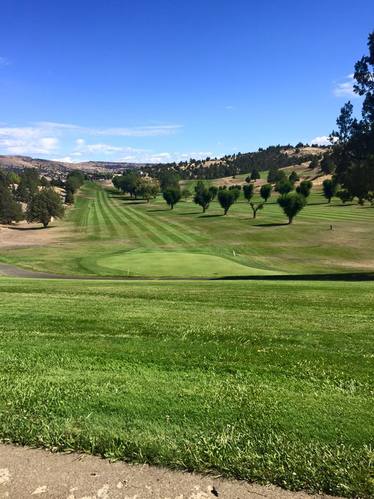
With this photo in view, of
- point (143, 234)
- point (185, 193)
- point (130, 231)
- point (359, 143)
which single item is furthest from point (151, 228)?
point (185, 193)

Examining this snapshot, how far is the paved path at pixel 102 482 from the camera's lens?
4348 mm

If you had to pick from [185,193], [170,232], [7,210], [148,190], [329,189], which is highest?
[329,189]

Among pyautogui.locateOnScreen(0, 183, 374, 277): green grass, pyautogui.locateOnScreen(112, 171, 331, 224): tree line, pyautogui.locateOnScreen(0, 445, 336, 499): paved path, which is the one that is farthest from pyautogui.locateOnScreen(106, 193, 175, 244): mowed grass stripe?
pyautogui.locateOnScreen(0, 445, 336, 499): paved path

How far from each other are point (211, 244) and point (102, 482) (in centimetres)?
6810

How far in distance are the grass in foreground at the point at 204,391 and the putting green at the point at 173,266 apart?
95.6ft

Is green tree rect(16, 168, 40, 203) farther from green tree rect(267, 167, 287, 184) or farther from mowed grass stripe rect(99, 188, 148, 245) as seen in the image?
green tree rect(267, 167, 287, 184)

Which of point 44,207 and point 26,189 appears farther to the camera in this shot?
point 26,189

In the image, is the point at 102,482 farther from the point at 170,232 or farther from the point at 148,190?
the point at 148,190

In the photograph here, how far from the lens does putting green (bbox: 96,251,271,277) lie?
40531 millimetres

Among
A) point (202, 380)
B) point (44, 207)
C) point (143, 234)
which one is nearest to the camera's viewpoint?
point (202, 380)

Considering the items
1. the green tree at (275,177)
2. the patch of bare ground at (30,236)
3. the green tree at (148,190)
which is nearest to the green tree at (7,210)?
the patch of bare ground at (30,236)

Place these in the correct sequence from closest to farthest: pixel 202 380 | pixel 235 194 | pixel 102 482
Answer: pixel 102 482 < pixel 202 380 < pixel 235 194

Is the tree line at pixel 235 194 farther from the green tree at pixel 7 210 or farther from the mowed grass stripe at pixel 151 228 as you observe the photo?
the green tree at pixel 7 210

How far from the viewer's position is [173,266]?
43.4 m
